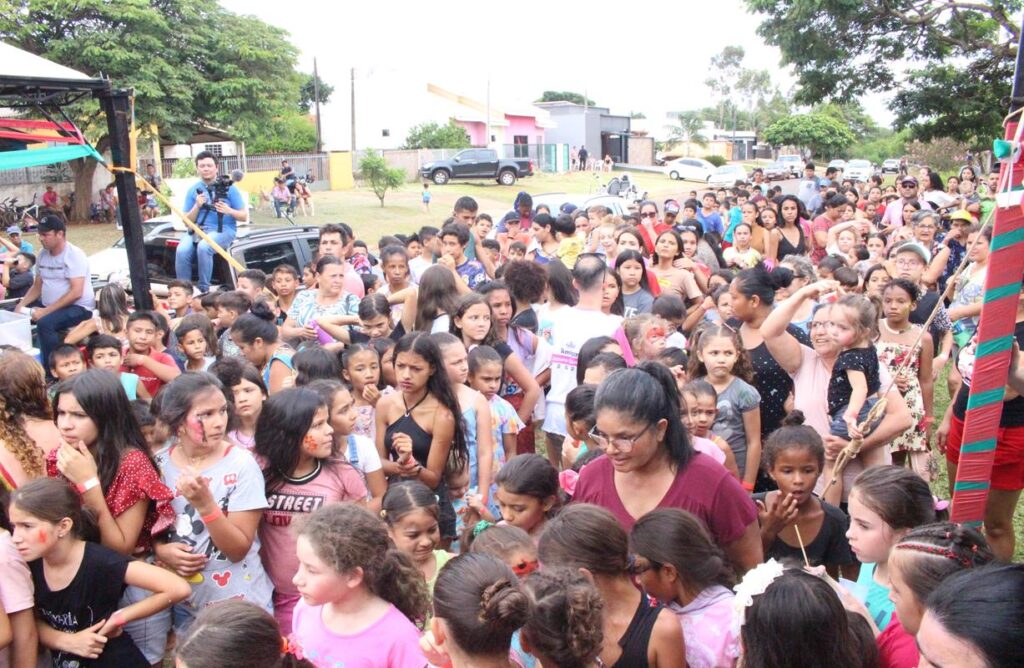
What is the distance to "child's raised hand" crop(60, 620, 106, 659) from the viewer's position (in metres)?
2.97

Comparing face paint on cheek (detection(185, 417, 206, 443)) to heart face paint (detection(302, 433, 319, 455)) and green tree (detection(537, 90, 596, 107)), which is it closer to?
heart face paint (detection(302, 433, 319, 455))

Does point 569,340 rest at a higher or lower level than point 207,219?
lower

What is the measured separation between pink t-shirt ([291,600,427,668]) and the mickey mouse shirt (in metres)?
0.69

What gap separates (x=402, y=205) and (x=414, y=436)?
96.7 ft

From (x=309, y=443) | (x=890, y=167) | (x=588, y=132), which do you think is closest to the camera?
(x=309, y=443)

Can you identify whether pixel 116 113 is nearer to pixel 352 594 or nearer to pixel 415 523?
pixel 415 523

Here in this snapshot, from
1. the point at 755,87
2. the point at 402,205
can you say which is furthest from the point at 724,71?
the point at 402,205

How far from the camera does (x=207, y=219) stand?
29.7ft

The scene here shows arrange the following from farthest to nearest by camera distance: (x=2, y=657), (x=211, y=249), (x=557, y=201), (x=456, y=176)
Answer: (x=456, y=176) < (x=557, y=201) < (x=211, y=249) < (x=2, y=657)

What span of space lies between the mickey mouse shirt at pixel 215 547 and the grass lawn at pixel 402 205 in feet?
59.3

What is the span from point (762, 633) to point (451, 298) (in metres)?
3.63

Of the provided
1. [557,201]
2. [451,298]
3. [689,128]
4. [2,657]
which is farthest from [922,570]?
[689,128]

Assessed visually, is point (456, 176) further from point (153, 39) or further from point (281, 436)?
point (281, 436)

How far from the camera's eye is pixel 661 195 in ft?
130
